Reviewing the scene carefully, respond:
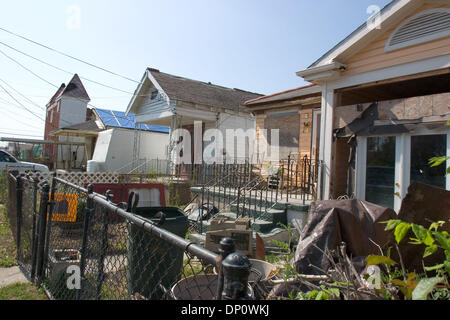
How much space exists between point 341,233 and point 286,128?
7191 mm

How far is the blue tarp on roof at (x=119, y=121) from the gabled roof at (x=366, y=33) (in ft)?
50.3

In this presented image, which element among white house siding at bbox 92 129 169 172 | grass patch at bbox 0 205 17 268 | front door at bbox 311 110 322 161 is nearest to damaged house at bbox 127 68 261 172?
white house siding at bbox 92 129 169 172

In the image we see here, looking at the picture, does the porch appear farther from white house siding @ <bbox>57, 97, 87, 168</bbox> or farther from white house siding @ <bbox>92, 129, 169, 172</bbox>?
white house siding @ <bbox>57, 97, 87, 168</bbox>

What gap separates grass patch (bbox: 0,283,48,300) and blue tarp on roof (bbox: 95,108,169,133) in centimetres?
1676

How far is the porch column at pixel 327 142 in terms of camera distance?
6.62 m

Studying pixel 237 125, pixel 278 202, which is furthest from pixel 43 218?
pixel 237 125

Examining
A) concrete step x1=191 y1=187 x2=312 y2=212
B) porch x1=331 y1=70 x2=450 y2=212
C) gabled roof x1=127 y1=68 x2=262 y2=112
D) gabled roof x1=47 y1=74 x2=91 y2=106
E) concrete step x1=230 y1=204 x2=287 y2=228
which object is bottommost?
concrete step x1=230 y1=204 x2=287 y2=228

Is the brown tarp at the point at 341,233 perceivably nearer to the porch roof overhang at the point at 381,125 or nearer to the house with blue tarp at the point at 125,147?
the porch roof overhang at the point at 381,125

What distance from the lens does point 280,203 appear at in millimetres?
6465

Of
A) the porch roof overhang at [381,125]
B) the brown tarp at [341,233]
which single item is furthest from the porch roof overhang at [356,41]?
the brown tarp at [341,233]

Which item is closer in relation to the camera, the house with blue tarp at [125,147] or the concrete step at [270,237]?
the concrete step at [270,237]

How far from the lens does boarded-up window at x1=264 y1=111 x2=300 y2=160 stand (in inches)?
386

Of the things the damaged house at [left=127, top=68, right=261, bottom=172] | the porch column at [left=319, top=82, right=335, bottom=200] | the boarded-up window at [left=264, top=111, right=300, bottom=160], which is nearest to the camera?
the porch column at [left=319, top=82, right=335, bottom=200]

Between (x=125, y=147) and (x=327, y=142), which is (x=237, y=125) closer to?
(x=125, y=147)
